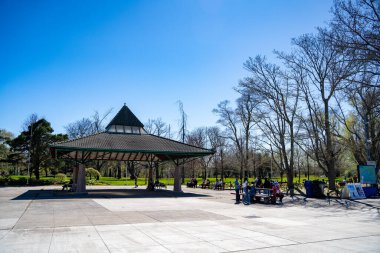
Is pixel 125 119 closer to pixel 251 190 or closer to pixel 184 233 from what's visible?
pixel 251 190

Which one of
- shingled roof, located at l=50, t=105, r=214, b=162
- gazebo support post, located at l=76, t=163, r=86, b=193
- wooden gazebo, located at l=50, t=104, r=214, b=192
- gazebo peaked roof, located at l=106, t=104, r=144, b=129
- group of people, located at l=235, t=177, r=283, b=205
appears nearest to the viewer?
group of people, located at l=235, t=177, r=283, b=205

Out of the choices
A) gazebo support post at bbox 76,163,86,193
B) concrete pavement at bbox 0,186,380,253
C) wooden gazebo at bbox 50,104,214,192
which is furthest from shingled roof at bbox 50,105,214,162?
concrete pavement at bbox 0,186,380,253

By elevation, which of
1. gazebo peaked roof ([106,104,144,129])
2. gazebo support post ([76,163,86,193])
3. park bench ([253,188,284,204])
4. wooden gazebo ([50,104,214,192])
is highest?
gazebo peaked roof ([106,104,144,129])

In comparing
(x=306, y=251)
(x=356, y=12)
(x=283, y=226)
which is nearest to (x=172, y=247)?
(x=306, y=251)

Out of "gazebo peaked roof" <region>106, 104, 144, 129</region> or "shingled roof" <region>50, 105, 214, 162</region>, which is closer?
"shingled roof" <region>50, 105, 214, 162</region>

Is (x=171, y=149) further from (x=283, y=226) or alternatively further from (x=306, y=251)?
(x=306, y=251)

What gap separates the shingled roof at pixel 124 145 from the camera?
24.4m

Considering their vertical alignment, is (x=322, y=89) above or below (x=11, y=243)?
above

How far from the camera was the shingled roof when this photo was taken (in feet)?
80.0

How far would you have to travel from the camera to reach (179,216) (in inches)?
512

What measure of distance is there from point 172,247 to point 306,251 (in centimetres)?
327

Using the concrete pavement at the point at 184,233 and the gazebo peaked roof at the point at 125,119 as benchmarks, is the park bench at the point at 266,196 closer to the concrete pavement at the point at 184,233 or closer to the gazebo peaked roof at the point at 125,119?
the concrete pavement at the point at 184,233

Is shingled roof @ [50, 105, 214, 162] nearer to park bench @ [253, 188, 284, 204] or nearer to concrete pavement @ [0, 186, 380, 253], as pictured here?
park bench @ [253, 188, 284, 204]

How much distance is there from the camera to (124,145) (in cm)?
2675
